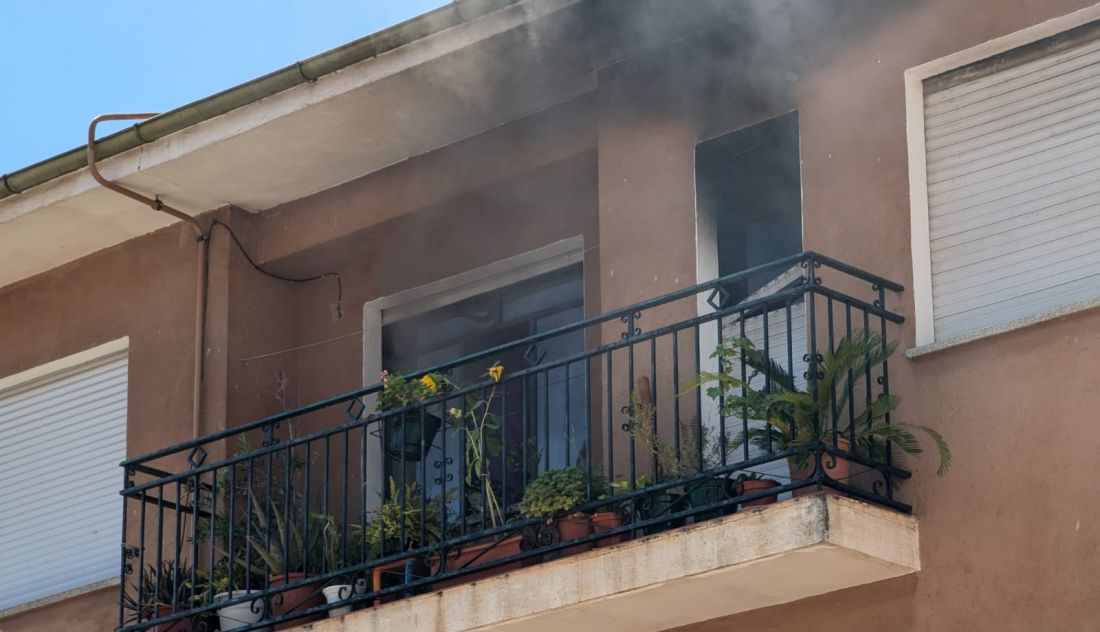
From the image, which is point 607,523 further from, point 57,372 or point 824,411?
point 57,372

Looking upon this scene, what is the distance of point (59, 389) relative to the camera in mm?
13812

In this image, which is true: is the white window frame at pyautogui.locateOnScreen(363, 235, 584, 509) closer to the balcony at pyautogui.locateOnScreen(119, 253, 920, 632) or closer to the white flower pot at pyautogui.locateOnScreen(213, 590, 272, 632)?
the balcony at pyautogui.locateOnScreen(119, 253, 920, 632)

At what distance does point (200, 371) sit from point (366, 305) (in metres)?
1.11

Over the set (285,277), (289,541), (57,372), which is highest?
(285,277)

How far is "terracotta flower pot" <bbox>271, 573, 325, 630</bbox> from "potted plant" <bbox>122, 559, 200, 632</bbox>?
591 millimetres

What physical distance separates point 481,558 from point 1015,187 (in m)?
3.16

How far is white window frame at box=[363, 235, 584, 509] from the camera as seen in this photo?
12359 millimetres

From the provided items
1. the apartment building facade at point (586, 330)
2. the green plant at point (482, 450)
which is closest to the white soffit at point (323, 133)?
the apartment building facade at point (586, 330)

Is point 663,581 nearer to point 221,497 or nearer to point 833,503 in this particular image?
point 833,503

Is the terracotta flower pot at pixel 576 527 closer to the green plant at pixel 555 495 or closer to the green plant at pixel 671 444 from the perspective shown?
the green plant at pixel 555 495

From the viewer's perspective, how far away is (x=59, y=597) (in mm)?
12836

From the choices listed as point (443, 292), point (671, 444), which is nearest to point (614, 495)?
point (671, 444)

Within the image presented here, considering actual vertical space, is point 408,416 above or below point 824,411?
above

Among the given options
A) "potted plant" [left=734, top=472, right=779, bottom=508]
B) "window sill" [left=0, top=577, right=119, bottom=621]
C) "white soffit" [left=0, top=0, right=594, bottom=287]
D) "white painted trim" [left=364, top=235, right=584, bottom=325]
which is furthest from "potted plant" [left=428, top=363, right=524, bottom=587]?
"window sill" [left=0, top=577, right=119, bottom=621]
